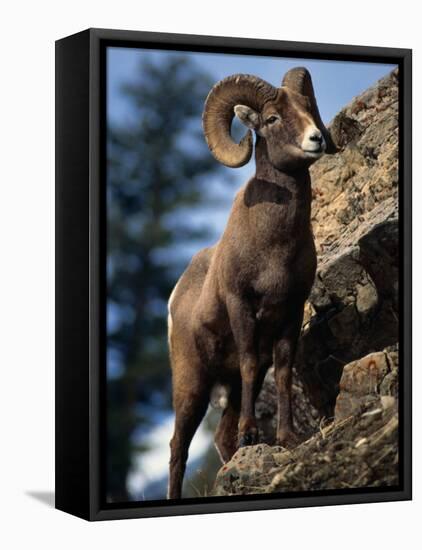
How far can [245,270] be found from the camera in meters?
12.6

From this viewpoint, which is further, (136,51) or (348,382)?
(348,382)

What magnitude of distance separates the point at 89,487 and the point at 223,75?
124 inches

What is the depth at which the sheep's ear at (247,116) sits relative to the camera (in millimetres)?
12570

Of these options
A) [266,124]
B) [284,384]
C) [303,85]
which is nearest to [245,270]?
[284,384]

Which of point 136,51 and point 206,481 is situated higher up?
point 136,51

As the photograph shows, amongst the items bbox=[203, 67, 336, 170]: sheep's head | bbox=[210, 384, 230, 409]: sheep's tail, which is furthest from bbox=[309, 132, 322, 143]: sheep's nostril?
bbox=[210, 384, 230, 409]: sheep's tail

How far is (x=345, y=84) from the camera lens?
13.1 meters

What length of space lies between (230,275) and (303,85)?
1548mm

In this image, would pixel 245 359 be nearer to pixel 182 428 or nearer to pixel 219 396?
pixel 219 396

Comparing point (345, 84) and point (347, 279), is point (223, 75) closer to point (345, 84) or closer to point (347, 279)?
point (345, 84)

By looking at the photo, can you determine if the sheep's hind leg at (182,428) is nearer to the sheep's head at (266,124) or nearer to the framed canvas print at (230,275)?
the framed canvas print at (230,275)

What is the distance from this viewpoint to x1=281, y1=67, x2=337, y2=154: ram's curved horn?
502 inches

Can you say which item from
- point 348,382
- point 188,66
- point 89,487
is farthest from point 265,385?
point 188,66

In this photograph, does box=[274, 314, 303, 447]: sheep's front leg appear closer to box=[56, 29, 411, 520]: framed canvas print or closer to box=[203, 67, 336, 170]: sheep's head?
box=[56, 29, 411, 520]: framed canvas print
